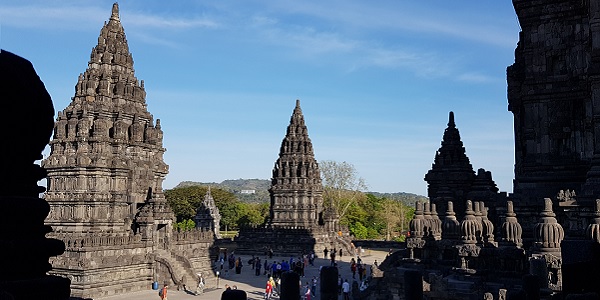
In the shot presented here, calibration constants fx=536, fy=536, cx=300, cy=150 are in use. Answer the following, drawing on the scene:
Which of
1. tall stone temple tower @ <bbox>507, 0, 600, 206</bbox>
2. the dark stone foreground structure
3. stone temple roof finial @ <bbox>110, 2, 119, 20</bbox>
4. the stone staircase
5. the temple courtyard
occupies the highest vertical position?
stone temple roof finial @ <bbox>110, 2, 119, 20</bbox>

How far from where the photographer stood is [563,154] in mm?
20016

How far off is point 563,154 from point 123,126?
26122mm

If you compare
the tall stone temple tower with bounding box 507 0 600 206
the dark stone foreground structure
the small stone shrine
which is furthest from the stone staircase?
the dark stone foreground structure

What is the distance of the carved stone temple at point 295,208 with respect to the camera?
5269 cm

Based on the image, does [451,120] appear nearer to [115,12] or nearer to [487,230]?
[487,230]

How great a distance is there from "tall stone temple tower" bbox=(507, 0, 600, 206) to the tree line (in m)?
52.8

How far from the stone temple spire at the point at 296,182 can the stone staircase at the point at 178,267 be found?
24.4 metres

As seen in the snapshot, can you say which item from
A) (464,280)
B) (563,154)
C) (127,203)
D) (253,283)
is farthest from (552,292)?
(127,203)

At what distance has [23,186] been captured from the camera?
11.7 ft

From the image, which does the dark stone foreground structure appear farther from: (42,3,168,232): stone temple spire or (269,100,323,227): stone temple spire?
(269,100,323,227): stone temple spire

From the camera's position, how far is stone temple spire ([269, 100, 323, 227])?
2212 inches

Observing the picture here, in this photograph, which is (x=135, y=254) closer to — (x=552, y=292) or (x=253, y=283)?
(x=253, y=283)

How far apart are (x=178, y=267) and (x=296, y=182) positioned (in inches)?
1049

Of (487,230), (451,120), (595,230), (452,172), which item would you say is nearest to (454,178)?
(452,172)
